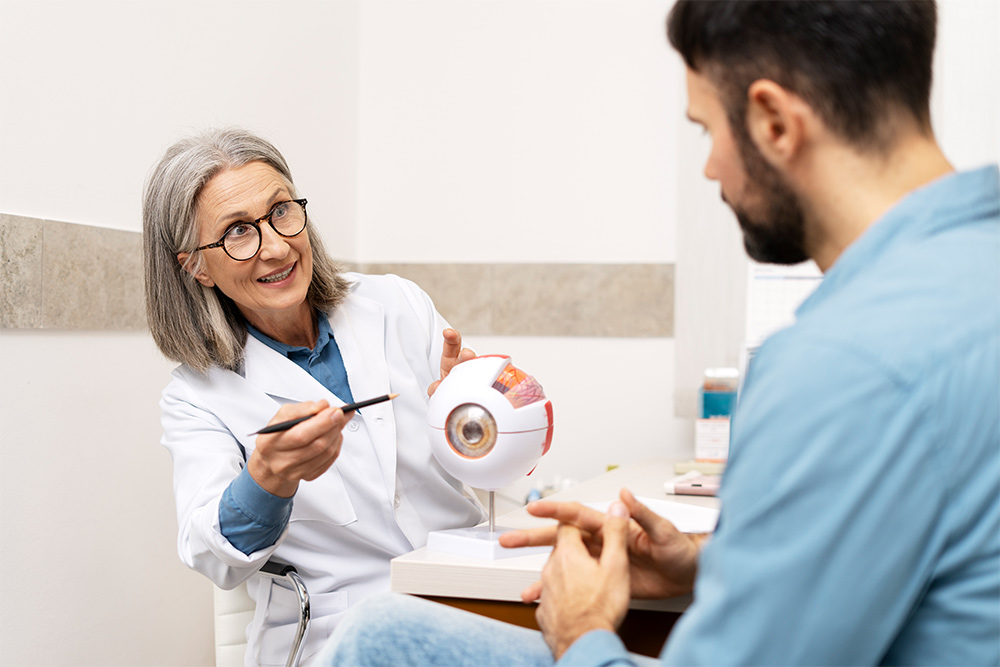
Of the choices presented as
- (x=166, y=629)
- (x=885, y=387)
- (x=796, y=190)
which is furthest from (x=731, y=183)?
(x=166, y=629)

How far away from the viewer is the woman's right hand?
54.8 inches

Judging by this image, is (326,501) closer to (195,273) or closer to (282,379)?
(282,379)

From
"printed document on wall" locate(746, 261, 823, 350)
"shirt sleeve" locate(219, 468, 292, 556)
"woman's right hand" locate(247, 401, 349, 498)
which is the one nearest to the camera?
"woman's right hand" locate(247, 401, 349, 498)

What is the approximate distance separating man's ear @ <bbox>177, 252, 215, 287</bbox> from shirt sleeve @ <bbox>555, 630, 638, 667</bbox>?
1.23 metres

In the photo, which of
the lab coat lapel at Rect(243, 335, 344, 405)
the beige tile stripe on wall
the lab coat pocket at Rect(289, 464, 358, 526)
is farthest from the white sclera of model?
the beige tile stripe on wall

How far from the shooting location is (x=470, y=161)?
11.5 ft

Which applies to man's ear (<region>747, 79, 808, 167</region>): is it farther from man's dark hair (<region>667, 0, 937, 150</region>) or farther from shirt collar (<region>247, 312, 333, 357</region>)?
shirt collar (<region>247, 312, 333, 357</region>)

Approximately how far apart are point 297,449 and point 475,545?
32 cm

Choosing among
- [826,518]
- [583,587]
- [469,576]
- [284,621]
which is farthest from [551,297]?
[826,518]

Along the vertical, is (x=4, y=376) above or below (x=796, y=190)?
below

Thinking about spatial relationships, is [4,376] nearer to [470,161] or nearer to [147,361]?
[147,361]

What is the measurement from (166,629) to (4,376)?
91 centimetres

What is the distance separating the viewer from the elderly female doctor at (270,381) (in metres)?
1.75

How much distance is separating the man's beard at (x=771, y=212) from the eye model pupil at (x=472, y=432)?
560mm
